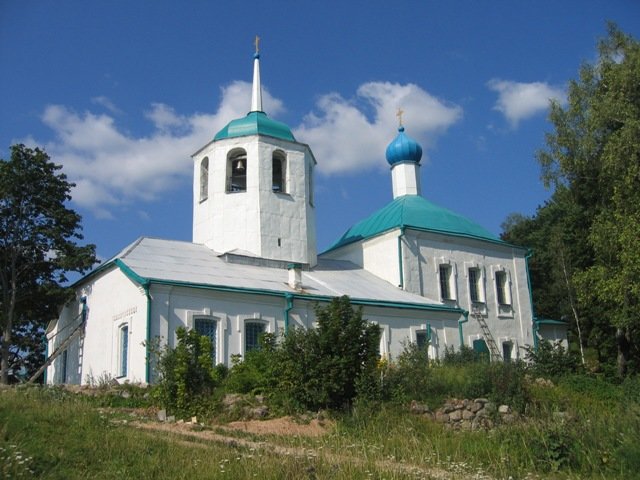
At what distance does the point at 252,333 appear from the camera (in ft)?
68.0

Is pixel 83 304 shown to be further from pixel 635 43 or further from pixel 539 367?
pixel 635 43

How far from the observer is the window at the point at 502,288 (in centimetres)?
2962

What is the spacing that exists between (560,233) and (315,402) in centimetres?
2613

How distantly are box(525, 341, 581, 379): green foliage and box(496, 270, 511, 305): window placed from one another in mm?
9216

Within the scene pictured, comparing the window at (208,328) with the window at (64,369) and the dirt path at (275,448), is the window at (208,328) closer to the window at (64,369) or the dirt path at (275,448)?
the window at (64,369)

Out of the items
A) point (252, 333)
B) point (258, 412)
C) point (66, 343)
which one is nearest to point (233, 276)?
point (252, 333)

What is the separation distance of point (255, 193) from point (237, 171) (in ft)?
4.75

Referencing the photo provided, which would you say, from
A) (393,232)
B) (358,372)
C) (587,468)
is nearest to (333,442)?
(587,468)

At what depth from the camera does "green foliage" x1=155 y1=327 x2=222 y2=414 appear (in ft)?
49.5

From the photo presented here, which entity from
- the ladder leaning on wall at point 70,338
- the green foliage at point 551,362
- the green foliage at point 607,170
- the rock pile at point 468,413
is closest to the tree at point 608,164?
the green foliage at point 607,170

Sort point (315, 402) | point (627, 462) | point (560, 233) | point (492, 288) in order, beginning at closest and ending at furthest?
point (627, 462), point (315, 402), point (492, 288), point (560, 233)

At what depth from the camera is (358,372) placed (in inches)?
585

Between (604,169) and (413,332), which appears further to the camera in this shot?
(413,332)

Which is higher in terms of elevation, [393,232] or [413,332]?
[393,232]
